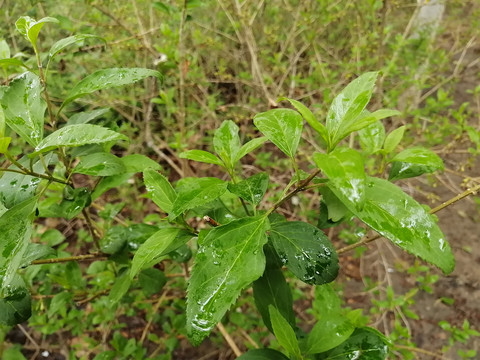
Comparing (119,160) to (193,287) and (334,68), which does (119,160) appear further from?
(334,68)

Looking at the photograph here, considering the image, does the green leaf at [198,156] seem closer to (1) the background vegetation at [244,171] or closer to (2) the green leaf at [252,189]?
(2) the green leaf at [252,189]

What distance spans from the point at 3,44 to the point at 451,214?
13.0ft

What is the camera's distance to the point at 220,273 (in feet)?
2.49

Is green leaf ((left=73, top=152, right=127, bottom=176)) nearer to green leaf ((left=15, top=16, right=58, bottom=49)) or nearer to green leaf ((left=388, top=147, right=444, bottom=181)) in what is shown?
green leaf ((left=15, top=16, right=58, bottom=49))

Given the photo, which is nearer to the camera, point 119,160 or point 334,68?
point 119,160

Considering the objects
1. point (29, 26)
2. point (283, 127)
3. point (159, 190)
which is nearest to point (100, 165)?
point (159, 190)

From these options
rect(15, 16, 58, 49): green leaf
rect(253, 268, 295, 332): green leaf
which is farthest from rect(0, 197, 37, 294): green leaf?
rect(253, 268, 295, 332): green leaf

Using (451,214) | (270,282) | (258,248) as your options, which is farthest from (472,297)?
(258,248)

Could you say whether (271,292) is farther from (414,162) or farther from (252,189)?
(414,162)

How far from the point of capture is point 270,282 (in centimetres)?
102

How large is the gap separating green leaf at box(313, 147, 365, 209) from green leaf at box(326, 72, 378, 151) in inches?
4.3

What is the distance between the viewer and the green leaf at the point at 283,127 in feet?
2.82

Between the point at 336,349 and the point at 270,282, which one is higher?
the point at 270,282

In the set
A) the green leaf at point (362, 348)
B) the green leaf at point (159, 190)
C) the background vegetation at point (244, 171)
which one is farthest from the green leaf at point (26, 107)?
the green leaf at point (362, 348)
